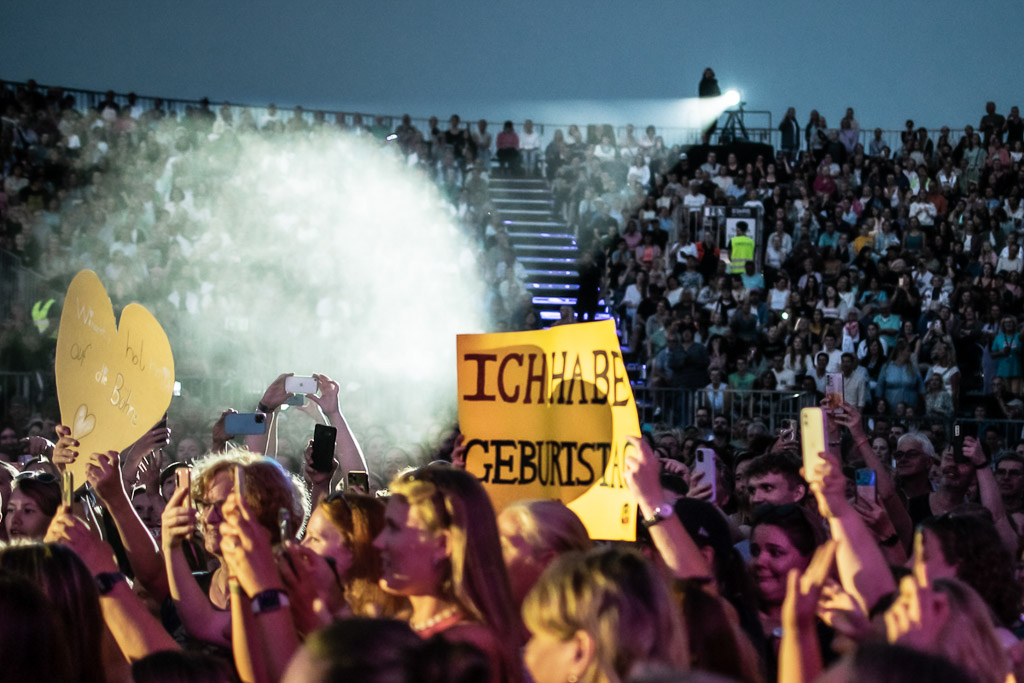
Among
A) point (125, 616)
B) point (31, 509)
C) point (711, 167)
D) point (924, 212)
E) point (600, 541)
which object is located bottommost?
point (600, 541)

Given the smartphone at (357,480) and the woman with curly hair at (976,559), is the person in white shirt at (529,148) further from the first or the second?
the woman with curly hair at (976,559)

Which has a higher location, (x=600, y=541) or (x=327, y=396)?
(x=327, y=396)

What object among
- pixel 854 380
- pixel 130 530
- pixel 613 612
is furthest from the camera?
pixel 854 380

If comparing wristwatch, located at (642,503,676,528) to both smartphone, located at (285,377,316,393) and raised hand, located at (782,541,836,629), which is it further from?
smartphone, located at (285,377,316,393)

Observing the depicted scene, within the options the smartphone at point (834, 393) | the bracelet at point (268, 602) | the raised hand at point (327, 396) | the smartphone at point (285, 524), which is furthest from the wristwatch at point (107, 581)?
the smartphone at point (834, 393)

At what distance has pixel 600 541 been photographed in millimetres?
4637

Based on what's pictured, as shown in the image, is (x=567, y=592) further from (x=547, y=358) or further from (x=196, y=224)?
(x=196, y=224)

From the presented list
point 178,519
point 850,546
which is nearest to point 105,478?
point 178,519

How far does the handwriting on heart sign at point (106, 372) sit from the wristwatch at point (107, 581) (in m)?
1.34

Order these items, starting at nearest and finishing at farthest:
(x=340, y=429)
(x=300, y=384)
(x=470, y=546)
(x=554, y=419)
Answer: (x=470, y=546) → (x=554, y=419) → (x=340, y=429) → (x=300, y=384)

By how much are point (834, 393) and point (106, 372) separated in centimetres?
279

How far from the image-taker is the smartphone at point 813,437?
10.1 ft

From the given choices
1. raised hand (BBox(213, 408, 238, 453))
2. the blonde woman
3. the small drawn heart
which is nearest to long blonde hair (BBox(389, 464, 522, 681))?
the blonde woman

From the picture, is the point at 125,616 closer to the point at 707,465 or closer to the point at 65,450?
the point at 65,450
